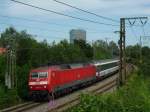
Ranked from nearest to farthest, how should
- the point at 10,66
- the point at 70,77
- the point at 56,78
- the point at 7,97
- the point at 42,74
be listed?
1. the point at 7,97
2. the point at 10,66
3. the point at 42,74
4. the point at 56,78
5. the point at 70,77

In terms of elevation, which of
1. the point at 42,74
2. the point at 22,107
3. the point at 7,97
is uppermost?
the point at 42,74

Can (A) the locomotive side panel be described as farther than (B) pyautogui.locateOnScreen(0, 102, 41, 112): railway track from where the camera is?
Yes

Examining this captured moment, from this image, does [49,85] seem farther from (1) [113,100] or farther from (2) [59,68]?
(1) [113,100]

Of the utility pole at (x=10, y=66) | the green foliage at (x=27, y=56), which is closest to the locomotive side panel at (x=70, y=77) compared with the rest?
the green foliage at (x=27, y=56)

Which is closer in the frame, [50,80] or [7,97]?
[7,97]

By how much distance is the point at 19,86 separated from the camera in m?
45.9

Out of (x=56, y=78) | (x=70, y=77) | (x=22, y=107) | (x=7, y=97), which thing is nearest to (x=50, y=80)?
(x=56, y=78)

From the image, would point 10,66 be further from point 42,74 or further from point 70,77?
point 70,77

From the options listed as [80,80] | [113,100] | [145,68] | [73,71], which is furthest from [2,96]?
[145,68]

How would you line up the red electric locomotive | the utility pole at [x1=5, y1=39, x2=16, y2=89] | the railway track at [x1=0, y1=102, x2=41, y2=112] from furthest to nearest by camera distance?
the red electric locomotive < the utility pole at [x1=5, y1=39, x2=16, y2=89] < the railway track at [x1=0, y1=102, x2=41, y2=112]

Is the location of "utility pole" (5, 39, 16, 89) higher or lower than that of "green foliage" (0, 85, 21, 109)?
higher

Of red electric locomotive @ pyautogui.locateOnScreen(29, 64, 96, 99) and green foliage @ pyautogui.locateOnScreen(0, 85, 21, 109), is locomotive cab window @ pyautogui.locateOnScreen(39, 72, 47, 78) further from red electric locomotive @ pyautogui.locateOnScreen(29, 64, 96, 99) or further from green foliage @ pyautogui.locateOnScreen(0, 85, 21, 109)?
green foliage @ pyautogui.locateOnScreen(0, 85, 21, 109)

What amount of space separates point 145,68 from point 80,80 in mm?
20420

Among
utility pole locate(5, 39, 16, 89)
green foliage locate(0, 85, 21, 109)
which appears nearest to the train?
green foliage locate(0, 85, 21, 109)
